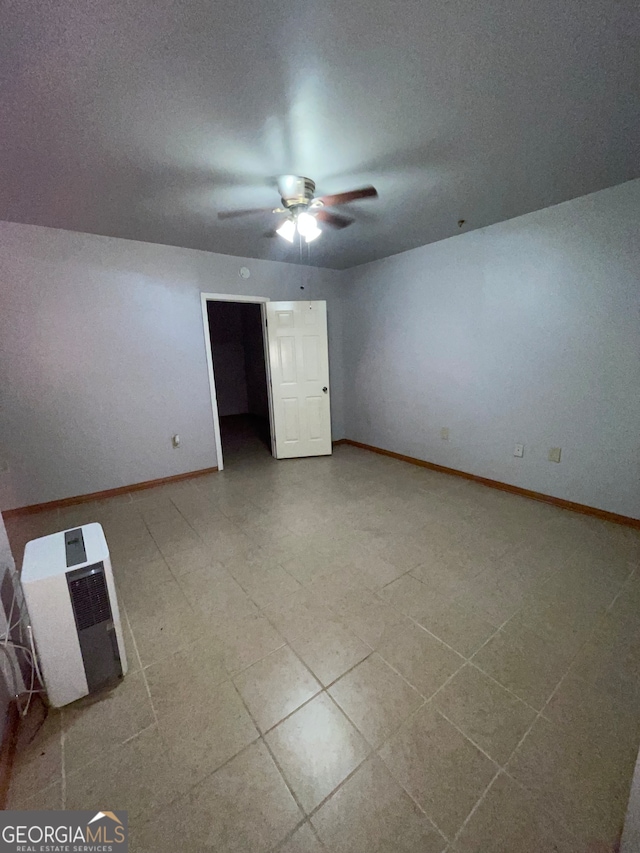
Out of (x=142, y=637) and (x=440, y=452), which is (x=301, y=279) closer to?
(x=440, y=452)

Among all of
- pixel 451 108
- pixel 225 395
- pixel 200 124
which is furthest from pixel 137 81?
pixel 225 395

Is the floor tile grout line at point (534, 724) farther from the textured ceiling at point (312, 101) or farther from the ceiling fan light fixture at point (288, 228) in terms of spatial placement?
the ceiling fan light fixture at point (288, 228)

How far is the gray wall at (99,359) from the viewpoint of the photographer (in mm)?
2734

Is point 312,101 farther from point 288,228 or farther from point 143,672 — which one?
point 143,672

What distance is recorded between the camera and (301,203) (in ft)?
7.23

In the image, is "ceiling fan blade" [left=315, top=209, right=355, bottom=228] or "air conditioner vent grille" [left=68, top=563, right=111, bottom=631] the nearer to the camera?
"air conditioner vent grille" [left=68, top=563, right=111, bottom=631]

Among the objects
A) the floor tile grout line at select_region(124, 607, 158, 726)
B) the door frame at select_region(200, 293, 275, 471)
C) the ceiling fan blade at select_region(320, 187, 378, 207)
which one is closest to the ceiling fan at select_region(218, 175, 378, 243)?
the ceiling fan blade at select_region(320, 187, 378, 207)

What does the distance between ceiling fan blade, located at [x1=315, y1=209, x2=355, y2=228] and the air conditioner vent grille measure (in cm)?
276

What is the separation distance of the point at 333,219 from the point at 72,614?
309cm

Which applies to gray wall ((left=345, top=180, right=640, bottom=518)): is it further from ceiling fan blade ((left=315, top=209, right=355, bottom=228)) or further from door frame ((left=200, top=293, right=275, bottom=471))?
door frame ((left=200, top=293, right=275, bottom=471))

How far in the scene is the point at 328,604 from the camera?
5.84ft

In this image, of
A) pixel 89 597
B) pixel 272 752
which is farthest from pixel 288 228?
pixel 272 752

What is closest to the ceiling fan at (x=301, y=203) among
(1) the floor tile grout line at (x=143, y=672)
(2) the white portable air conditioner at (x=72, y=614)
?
(2) the white portable air conditioner at (x=72, y=614)

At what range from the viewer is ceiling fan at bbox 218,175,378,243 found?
2078mm
